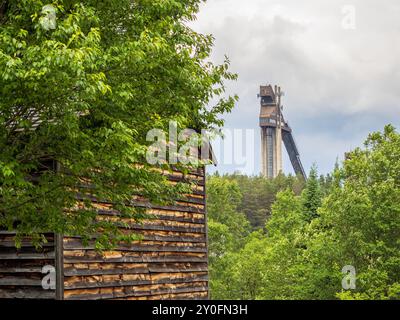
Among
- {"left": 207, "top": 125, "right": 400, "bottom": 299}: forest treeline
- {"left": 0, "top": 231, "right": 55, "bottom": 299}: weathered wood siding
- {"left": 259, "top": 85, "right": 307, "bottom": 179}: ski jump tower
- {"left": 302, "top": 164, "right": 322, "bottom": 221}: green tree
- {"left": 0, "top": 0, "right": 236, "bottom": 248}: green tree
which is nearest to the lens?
{"left": 0, "top": 0, "right": 236, "bottom": 248}: green tree

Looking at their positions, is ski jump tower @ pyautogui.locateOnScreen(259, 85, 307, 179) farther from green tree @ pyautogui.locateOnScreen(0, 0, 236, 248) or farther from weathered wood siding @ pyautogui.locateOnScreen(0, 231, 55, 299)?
green tree @ pyautogui.locateOnScreen(0, 0, 236, 248)

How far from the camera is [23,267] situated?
15133mm

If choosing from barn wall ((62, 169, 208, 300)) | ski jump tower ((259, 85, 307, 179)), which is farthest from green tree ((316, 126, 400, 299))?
ski jump tower ((259, 85, 307, 179))

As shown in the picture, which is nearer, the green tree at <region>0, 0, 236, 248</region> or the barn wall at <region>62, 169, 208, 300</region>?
the green tree at <region>0, 0, 236, 248</region>

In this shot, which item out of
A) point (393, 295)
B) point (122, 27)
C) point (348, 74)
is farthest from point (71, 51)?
point (348, 74)

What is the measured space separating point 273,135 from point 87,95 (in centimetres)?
10522

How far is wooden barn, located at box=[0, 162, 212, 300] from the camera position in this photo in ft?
48.6

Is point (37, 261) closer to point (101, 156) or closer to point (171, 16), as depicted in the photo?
point (101, 156)

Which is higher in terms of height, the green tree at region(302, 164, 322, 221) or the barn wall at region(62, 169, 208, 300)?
the green tree at region(302, 164, 322, 221)

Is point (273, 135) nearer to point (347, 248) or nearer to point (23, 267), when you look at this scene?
point (347, 248)

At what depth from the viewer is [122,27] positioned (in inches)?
516

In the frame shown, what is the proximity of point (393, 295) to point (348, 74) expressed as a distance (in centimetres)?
7296

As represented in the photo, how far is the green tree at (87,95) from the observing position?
34.0ft

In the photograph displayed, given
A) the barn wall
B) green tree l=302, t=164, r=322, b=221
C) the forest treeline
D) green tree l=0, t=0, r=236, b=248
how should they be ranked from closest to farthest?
green tree l=0, t=0, r=236, b=248 < the barn wall < the forest treeline < green tree l=302, t=164, r=322, b=221
